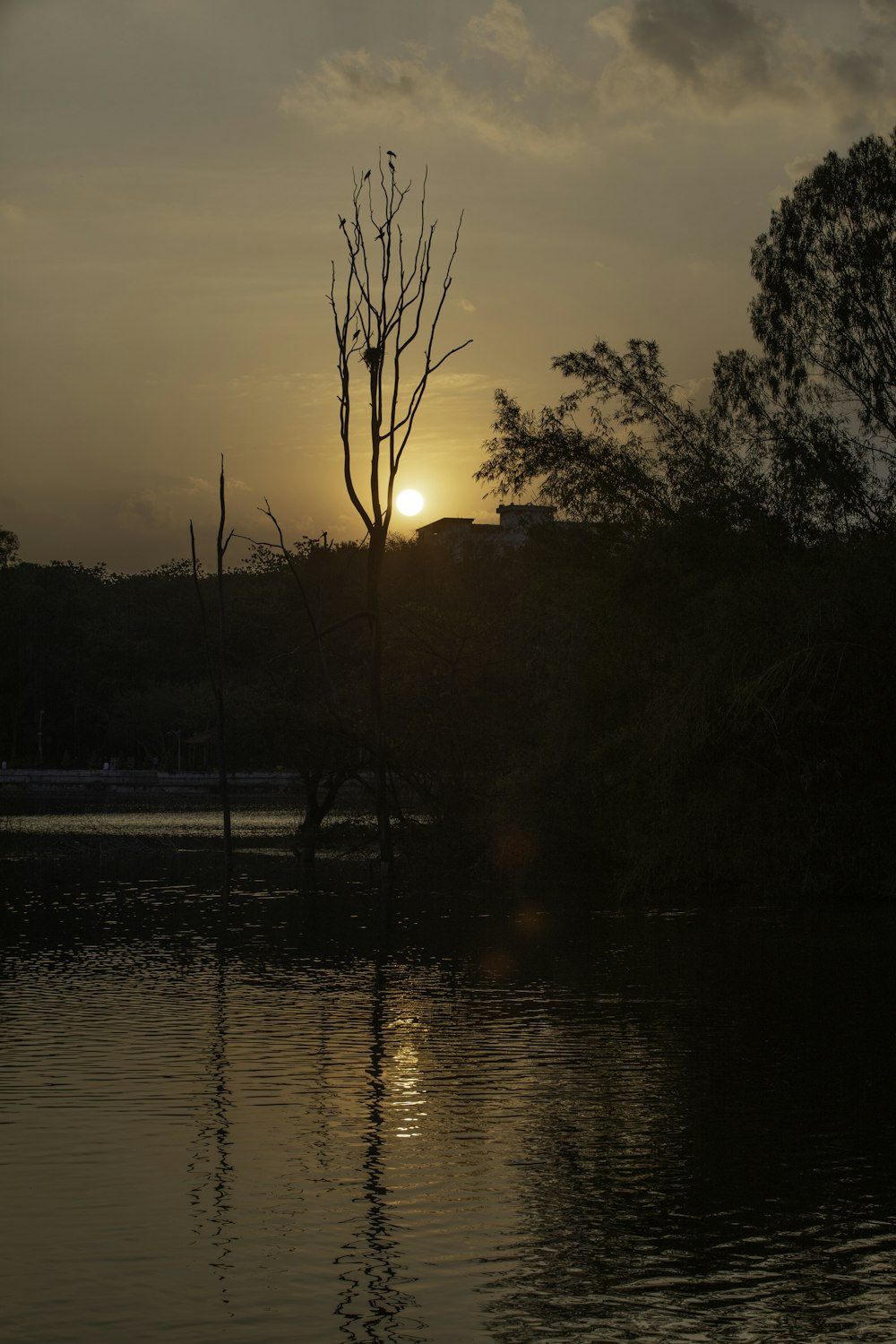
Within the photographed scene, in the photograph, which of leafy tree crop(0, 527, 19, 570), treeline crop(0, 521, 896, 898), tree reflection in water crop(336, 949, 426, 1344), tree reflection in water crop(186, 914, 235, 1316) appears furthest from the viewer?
leafy tree crop(0, 527, 19, 570)

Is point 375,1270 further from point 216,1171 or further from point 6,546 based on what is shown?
point 6,546

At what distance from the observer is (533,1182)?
29.2 ft

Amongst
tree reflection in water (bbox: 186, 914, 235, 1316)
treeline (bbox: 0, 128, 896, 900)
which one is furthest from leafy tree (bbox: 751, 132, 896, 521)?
tree reflection in water (bbox: 186, 914, 235, 1316)

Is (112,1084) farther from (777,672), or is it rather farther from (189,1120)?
(777,672)

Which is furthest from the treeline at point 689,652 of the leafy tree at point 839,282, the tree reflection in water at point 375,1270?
the tree reflection in water at point 375,1270

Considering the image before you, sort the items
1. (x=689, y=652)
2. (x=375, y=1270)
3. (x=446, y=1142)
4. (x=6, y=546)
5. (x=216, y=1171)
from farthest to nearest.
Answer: (x=6, y=546)
(x=689, y=652)
(x=446, y=1142)
(x=216, y=1171)
(x=375, y=1270)

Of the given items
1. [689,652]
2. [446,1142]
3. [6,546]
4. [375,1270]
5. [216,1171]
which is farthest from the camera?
[6,546]

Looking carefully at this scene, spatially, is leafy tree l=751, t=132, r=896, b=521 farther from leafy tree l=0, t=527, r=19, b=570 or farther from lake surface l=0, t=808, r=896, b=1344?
leafy tree l=0, t=527, r=19, b=570

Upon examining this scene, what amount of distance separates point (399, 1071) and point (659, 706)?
15.1 m

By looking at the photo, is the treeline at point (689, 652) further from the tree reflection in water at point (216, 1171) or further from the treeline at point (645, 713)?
the tree reflection in water at point (216, 1171)

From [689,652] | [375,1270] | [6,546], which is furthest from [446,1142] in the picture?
[6,546]

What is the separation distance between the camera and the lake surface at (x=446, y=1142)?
688cm

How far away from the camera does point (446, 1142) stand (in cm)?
993

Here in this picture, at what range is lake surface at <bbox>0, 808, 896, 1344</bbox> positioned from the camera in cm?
688
